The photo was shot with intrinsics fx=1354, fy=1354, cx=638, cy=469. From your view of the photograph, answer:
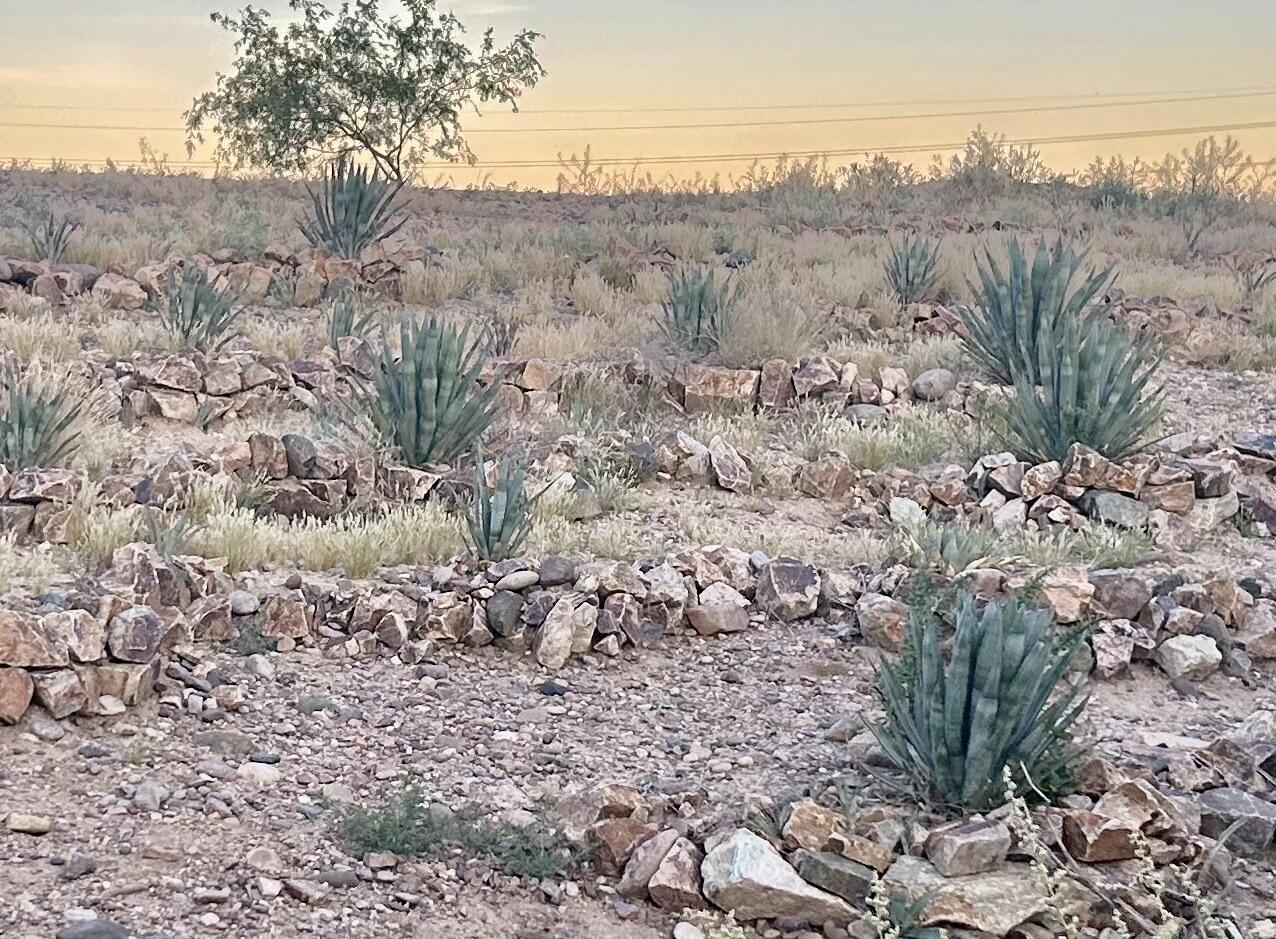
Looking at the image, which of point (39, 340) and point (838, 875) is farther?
point (39, 340)

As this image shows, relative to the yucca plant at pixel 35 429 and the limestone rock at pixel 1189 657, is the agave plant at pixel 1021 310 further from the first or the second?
the yucca plant at pixel 35 429

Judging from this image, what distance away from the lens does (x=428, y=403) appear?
25.2ft

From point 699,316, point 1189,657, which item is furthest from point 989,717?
point 699,316

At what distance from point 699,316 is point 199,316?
152 inches

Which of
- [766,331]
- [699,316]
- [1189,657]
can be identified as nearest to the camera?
[1189,657]

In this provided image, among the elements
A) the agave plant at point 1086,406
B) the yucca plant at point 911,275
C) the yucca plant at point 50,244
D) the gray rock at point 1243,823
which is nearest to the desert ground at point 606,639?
the gray rock at point 1243,823

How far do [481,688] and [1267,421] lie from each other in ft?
22.7

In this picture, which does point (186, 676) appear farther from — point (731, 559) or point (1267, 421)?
point (1267, 421)

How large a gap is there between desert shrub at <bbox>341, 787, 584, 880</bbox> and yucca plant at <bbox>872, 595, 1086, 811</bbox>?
1.06 meters

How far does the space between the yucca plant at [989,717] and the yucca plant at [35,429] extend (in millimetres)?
5093

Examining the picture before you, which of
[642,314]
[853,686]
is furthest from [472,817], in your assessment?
[642,314]

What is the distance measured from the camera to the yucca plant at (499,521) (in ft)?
19.1

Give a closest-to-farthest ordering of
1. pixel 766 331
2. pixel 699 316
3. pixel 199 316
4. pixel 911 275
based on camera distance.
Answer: pixel 766 331, pixel 199 316, pixel 699 316, pixel 911 275

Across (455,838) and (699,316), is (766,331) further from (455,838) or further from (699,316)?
(455,838)
